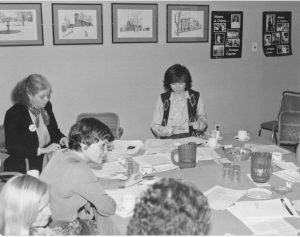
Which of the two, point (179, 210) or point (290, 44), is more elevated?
point (290, 44)

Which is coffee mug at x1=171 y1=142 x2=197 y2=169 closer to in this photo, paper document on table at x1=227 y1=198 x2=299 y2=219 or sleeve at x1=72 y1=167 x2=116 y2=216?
paper document on table at x1=227 y1=198 x2=299 y2=219

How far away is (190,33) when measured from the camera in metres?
5.01

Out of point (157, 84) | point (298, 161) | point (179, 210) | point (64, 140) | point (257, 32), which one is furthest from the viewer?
point (257, 32)

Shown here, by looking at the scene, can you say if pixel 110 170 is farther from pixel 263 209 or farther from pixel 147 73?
pixel 147 73

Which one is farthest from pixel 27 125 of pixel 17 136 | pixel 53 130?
pixel 53 130

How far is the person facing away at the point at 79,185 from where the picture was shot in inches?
85.2

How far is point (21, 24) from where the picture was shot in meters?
4.32

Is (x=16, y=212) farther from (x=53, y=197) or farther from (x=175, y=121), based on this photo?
(x=175, y=121)

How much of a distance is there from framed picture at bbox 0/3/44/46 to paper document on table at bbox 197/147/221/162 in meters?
2.25

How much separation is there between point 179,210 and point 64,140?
237 centimetres

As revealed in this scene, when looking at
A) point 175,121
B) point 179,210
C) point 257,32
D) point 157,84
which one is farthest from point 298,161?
point 257,32

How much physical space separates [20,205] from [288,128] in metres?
3.02

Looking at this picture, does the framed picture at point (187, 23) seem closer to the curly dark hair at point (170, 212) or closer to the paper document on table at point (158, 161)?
the paper document on table at point (158, 161)

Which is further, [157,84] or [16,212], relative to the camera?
[157,84]
